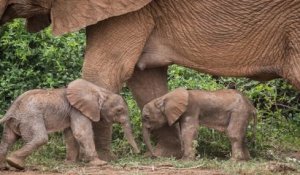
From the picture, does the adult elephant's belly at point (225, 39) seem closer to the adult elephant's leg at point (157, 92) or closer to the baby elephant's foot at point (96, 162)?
the adult elephant's leg at point (157, 92)

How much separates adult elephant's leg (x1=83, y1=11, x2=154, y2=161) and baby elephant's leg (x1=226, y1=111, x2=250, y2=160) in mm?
903

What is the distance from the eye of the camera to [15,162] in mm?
7734

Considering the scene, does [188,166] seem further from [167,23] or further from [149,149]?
[167,23]

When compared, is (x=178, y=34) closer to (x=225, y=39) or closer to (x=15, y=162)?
(x=225, y=39)

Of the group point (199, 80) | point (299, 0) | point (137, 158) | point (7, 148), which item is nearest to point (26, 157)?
point (7, 148)

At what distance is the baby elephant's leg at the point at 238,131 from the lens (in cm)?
866

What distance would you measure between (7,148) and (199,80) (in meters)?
3.33

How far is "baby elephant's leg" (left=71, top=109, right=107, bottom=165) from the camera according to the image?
8.09 meters

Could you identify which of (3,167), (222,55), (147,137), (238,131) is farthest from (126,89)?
(3,167)

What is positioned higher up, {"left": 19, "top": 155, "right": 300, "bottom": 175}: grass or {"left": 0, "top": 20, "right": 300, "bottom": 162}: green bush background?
{"left": 0, "top": 20, "right": 300, "bottom": 162}: green bush background

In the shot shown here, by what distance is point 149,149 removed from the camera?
28.5 feet

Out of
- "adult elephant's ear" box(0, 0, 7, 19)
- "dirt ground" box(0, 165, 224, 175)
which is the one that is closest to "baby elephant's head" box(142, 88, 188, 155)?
"dirt ground" box(0, 165, 224, 175)

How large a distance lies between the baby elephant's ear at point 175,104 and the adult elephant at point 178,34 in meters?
0.31

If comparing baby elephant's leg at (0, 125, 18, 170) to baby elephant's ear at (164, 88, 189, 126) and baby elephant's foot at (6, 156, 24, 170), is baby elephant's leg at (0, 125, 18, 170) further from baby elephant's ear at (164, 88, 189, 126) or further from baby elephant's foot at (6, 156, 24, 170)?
baby elephant's ear at (164, 88, 189, 126)
